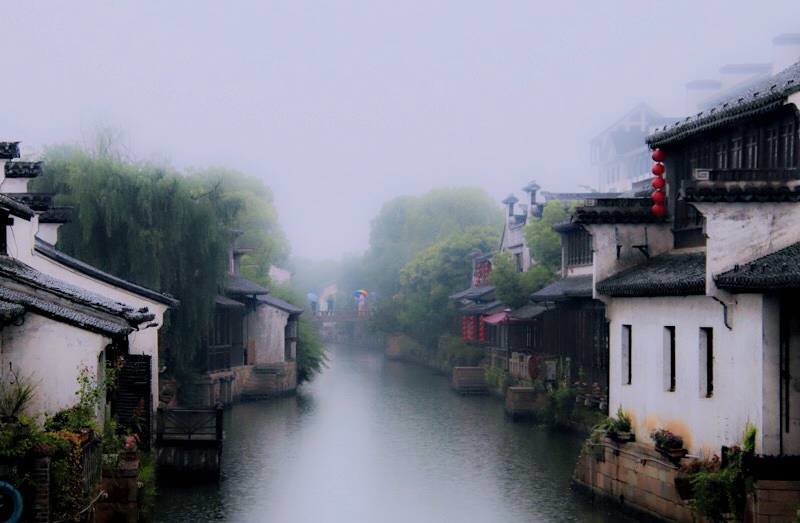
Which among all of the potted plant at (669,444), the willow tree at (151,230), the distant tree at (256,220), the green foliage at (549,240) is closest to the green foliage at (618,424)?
the potted plant at (669,444)

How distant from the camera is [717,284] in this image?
63.1 ft

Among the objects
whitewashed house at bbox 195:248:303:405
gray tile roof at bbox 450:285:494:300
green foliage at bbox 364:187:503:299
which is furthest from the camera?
Result: green foliage at bbox 364:187:503:299

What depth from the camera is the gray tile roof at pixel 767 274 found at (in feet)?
56.9

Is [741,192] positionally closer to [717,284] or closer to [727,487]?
[717,284]

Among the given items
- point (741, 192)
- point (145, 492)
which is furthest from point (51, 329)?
point (741, 192)

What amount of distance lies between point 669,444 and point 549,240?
3247cm

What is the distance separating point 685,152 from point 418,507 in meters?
9.54

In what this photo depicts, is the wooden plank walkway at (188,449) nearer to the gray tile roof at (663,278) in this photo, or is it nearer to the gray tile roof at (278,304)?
the gray tile roof at (663,278)

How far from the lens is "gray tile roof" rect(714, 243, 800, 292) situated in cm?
1734

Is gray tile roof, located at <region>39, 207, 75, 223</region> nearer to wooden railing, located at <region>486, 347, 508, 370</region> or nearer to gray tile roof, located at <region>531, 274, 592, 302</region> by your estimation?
gray tile roof, located at <region>531, 274, 592, 302</region>

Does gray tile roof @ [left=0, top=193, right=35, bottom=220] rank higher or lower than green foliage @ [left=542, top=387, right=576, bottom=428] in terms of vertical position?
higher

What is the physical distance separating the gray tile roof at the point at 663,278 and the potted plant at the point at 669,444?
8.18 feet

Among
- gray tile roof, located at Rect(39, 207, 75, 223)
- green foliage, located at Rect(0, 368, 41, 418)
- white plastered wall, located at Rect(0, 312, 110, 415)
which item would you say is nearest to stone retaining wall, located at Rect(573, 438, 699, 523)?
Result: white plastered wall, located at Rect(0, 312, 110, 415)

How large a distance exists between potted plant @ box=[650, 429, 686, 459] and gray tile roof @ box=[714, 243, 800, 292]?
3.65 metres
